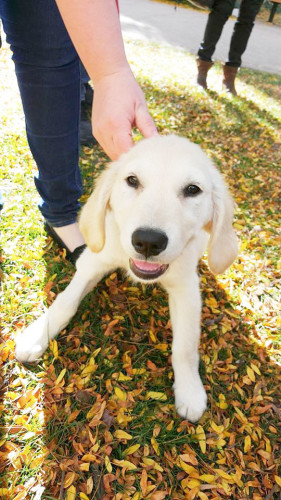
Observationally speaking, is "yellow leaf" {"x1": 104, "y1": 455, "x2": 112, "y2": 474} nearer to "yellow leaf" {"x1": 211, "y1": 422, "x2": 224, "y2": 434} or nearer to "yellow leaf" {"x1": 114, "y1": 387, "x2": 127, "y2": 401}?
"yellow leaf" {"x1": 114, "y1": 387, "x2": 127, "y2": 401}

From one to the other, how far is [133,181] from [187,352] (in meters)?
0.87

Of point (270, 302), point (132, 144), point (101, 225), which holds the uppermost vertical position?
point (132, 144)

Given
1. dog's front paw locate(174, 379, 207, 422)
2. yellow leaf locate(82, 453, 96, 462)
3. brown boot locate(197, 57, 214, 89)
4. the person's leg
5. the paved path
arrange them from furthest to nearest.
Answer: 1. the paved path
2. brown boot locate(197, 57, 214, 89)
3. the person's leg
4. dog's front paw locate(174, 379, 207, 422)
5. yellow leaf locate(82, 453, 96, 462)

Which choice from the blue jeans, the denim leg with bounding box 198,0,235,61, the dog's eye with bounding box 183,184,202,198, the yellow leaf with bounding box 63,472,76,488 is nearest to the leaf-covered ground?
the yellow leaf with bounding box 63,472,76,488

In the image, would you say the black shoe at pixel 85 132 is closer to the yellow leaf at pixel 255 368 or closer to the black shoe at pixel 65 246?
the black shoe at pixel 65 246

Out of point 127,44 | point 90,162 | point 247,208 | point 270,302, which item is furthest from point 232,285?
point 127,44

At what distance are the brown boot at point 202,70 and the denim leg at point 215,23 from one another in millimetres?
65

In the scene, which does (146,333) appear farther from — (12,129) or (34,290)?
(12,129)

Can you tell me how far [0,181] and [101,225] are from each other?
1.58 m

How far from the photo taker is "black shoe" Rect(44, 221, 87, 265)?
7.40ft

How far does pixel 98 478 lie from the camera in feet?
4.75

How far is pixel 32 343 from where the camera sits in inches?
68.9

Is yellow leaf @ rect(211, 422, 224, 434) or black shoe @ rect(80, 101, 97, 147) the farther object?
black shoe @ rect(80, 101, 97, 147)

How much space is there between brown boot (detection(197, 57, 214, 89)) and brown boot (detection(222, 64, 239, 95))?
353mm
